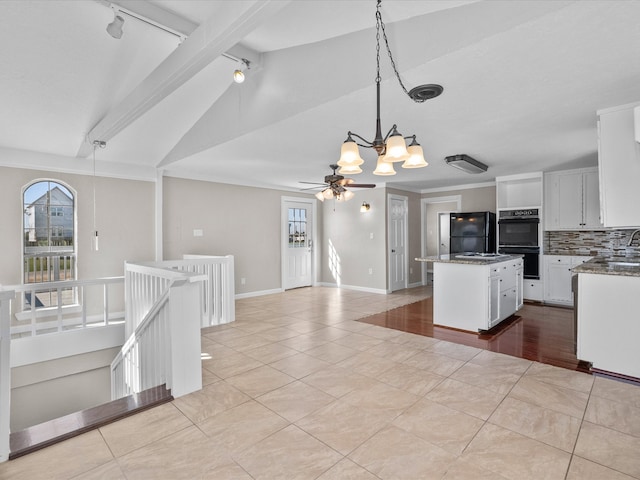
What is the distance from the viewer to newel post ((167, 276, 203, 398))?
2477 mm

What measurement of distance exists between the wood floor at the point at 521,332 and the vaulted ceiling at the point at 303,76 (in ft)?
7.57

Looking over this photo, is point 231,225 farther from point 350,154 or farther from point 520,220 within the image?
point 520,220

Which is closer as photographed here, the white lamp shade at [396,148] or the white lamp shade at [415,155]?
the white lamp shade at [396,148]

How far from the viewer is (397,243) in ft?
23.6

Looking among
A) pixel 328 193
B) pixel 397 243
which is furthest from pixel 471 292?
pixel 397 243

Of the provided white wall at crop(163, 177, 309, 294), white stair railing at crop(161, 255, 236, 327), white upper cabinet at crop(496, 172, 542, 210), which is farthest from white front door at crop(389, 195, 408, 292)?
white stair railing at crop(161, 255, 236, 327)

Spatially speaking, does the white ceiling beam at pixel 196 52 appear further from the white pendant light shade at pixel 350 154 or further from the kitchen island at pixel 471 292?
the kitchen island at pixel 471 292

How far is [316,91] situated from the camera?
270 cm

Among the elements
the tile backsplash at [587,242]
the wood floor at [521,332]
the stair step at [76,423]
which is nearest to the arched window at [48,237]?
the stair step at [76,423]

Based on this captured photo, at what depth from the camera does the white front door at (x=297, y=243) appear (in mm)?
7258

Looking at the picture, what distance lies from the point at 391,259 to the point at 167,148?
15.5 ft

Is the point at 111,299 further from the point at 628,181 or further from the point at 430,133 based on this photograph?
the point at 628,181

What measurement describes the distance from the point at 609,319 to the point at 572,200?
346 centimetres

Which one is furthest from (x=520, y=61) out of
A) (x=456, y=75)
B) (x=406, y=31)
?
(x=406, y=31)
